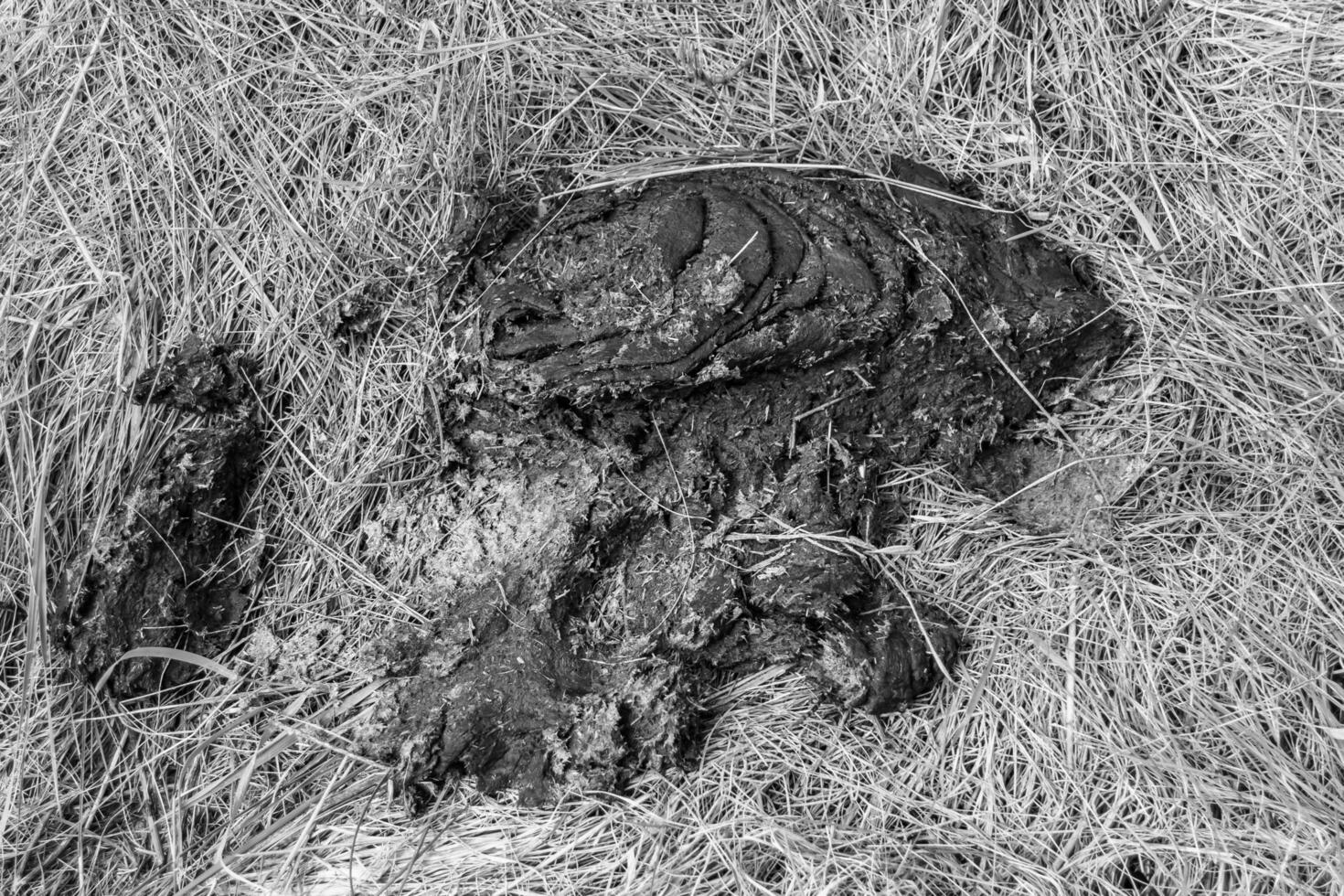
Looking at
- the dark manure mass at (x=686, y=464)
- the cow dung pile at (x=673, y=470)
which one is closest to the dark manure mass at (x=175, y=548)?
the cow dung pile at (x=673, y=470)

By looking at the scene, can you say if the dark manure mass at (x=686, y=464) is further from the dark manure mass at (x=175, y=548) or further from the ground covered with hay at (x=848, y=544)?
the dark manure mass at (x=175, y=548)

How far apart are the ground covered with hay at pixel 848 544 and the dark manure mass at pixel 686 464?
0.11 metres

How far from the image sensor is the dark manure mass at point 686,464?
6.26ft

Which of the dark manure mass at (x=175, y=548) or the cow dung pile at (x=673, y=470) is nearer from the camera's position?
the cow dung pile at (x=673, y=470)

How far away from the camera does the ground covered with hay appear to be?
1913 mm

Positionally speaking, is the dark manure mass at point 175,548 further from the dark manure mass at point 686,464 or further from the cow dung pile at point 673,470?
the dark manure mass at point 686,464

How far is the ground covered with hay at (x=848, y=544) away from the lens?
1.91 meters

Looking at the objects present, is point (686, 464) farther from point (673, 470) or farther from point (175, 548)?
point (175, 548)

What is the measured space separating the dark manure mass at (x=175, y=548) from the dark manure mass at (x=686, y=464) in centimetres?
53

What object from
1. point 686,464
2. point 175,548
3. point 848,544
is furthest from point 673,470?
point 175,548

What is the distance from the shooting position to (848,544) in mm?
1994

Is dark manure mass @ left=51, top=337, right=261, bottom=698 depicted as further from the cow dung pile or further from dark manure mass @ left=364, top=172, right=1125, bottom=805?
dark manure mass @ left=364, top=172, right=1125, bottom=805

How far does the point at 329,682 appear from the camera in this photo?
2107 millimetres

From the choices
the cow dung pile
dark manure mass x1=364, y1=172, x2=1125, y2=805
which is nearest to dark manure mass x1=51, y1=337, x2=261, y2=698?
the cow dung pile
